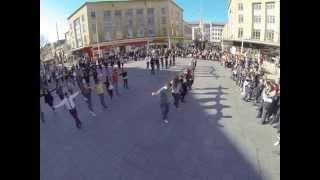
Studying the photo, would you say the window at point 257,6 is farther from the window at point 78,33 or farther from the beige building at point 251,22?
the window at point 78,33

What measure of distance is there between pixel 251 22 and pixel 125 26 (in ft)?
7.79

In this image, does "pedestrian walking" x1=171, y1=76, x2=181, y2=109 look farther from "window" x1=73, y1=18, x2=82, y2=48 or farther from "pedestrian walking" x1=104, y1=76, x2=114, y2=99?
"window" x1=73, y1=18, x2=82, y2=48

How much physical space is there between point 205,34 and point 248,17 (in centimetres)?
84

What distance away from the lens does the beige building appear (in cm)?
618

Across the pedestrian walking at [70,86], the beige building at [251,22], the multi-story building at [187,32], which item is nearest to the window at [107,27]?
the pedestrian walking at [70,86]

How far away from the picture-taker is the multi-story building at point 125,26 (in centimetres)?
667

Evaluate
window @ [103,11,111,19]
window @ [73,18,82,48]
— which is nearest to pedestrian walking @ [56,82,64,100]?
window @ [73,18,82,48]

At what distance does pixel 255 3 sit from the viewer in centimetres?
640

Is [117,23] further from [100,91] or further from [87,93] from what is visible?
[87,93]

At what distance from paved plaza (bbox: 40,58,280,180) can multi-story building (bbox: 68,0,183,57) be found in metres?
0.56

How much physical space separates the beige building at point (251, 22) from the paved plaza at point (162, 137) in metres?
0.76
